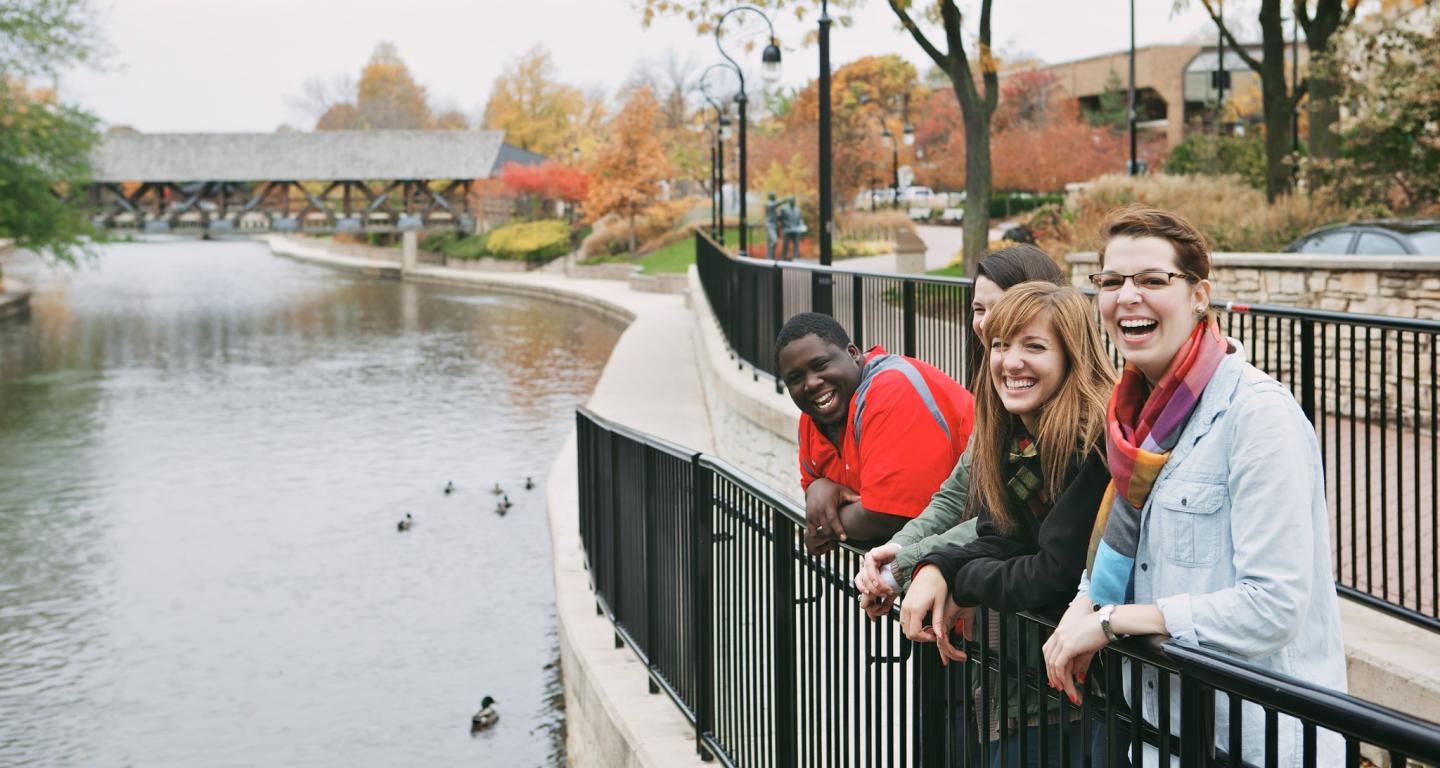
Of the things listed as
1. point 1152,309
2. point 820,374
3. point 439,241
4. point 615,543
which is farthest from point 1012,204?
point 1152,309

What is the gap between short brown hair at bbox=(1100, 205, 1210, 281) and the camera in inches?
107

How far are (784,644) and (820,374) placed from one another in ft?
3.22

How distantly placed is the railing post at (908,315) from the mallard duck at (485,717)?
3572 mm

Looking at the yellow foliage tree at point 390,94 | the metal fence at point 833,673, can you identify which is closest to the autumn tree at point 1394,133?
the metal fence at point 833,673

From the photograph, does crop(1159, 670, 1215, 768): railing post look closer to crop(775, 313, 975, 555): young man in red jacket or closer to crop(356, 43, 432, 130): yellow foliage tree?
crop(775, 313, 975, 555): young man in red jacket

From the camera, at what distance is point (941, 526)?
11.4 feet

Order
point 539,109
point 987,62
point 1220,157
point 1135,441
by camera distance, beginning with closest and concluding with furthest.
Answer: point 1135,441, point 987,62, point 1220,157, point 539,109

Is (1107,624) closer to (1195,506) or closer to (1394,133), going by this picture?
(1195,506)

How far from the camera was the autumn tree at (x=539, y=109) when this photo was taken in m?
106

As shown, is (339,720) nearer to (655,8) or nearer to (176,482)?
(176,482)

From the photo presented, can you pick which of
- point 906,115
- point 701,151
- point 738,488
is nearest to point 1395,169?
point 738,488

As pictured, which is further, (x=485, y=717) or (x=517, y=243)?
(x=517, y=243)

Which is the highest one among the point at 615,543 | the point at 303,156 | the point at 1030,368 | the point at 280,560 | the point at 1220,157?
the point at 303,156

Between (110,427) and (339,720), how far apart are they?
1397cm
